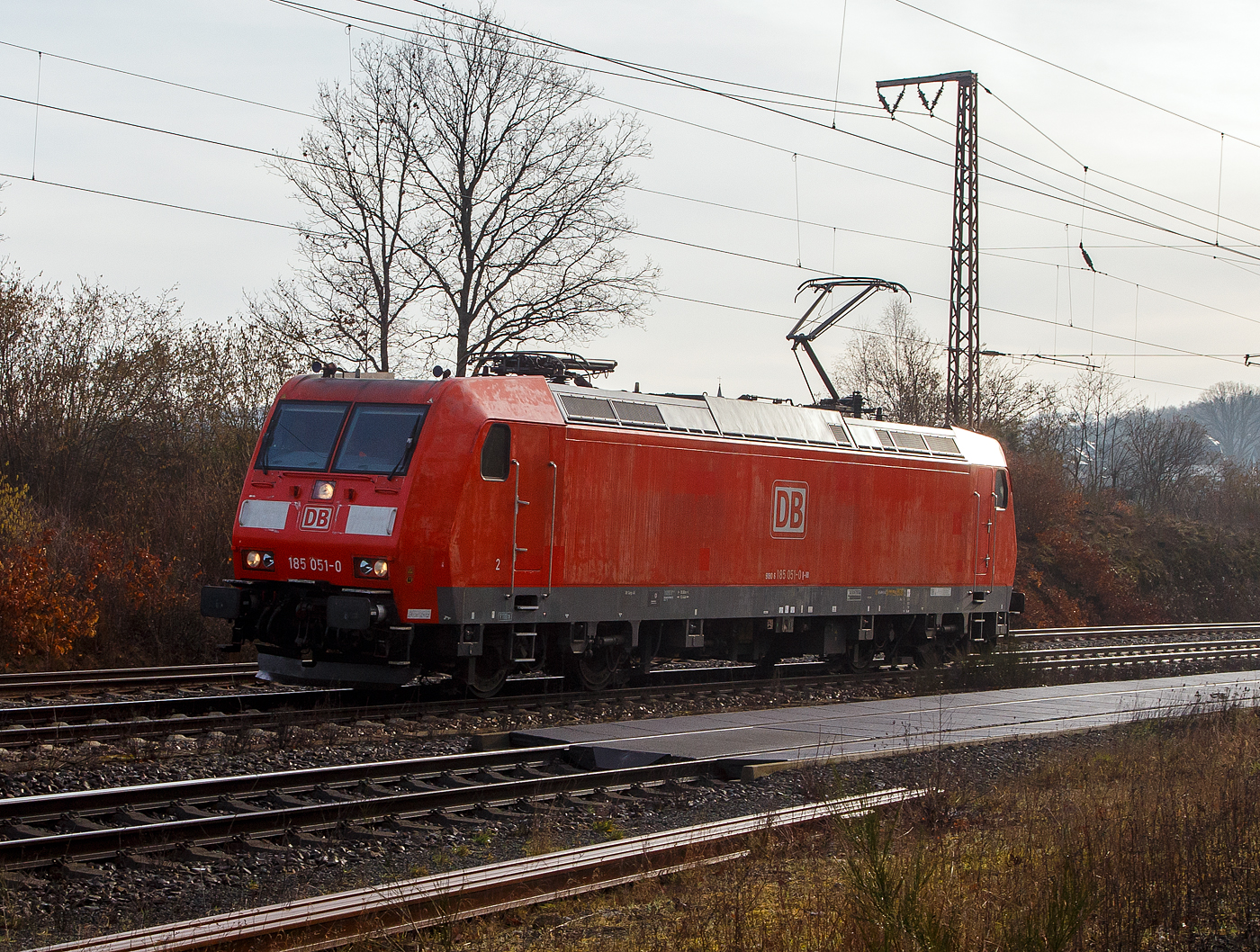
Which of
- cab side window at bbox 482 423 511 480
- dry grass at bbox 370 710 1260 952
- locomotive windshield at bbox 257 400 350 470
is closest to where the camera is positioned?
dry grass at bbox 370 710 1260 952

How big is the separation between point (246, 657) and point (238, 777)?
9.77 m

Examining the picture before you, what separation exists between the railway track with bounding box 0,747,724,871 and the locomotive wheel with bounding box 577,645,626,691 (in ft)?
15.1

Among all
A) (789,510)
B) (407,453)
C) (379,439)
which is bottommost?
(789,510)

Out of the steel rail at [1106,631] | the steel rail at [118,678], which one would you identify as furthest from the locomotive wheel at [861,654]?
the steel rail at [118,678]

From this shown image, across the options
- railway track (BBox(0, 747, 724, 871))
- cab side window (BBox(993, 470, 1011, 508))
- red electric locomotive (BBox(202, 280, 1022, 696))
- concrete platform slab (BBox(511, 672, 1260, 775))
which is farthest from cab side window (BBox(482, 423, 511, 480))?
cab side window (BBox(993, 470, 1011, 508))

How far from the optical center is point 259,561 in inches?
516

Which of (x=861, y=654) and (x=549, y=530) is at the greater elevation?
(x=549, y=530)

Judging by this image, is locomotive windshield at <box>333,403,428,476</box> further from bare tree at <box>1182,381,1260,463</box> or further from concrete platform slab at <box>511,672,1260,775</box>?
bare tree at <box>1182,381,1260,463</box>

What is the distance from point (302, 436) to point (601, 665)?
4.64 m

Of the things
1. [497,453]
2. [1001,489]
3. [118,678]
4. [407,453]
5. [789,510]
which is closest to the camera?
[407,453]

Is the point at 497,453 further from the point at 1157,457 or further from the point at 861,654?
the point at 1157,457

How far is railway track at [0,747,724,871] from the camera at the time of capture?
6.92 metres

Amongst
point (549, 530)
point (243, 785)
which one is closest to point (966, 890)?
point (243, 785)

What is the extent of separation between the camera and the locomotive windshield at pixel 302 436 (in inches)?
523
